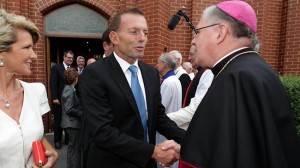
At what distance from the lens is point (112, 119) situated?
2076 mm

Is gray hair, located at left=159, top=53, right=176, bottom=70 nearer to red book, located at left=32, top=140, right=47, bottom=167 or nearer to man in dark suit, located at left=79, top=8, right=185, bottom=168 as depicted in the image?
man in dark suit, located at left=79, top=8, right=185, bottom=168

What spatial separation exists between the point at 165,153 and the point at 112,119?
0.51m

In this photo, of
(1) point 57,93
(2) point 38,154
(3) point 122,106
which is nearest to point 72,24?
(1) point 57,93

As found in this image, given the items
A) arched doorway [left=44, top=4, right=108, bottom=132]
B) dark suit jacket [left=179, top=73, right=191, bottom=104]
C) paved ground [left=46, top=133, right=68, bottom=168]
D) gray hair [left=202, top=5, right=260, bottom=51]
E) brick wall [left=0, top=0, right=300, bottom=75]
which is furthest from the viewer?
arched doorway [left=44, top=4, right=108, bottom=132]

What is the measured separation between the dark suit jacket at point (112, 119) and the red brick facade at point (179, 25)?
13.6 feet

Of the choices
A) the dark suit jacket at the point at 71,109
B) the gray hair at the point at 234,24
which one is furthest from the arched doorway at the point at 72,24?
the gray hair at the point at 234,24

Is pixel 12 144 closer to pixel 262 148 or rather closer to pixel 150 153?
pixel 150 153

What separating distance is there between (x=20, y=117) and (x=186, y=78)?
3450 millimetres

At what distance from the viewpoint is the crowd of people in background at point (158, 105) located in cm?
139

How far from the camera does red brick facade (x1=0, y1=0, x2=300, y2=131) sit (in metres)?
6.21

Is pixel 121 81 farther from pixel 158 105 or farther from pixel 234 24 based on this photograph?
pixel 234 24

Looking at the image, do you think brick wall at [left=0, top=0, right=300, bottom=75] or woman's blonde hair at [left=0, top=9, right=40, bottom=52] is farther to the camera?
brick wall at [left=0, top=0, right=300, bottom=75]

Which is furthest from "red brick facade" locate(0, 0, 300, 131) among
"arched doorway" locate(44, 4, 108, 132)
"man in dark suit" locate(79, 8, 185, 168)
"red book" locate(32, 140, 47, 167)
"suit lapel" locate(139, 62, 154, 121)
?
"red book" locate(32, 140, 47, 167)

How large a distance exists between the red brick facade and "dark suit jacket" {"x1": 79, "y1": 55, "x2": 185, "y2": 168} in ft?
13.6
